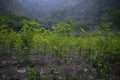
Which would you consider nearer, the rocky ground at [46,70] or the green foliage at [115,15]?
the rocky ground at [46,70]

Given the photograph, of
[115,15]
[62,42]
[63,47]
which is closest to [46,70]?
[62,42]

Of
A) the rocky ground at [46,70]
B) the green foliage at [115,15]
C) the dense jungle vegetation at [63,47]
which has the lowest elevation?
the rocky ground at [46,70]

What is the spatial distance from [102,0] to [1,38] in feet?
435

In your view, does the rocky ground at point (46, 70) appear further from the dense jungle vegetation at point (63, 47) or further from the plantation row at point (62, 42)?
the plantation row at point (62, 42)

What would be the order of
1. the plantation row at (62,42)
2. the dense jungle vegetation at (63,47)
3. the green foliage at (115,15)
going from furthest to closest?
1. the green foliage at (115,15)
2. the plantation row at (62,42)
3. the dense jungle vegetation at (63,47)

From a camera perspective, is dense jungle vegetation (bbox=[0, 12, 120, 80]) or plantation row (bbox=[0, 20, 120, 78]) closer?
dense jungle vegetation (bbox=[0, 12, 120, 80])

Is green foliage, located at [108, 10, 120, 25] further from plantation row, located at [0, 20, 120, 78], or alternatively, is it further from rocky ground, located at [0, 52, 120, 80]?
rocky ground, located at [0, 52, 120, 80]

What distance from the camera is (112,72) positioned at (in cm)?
1639

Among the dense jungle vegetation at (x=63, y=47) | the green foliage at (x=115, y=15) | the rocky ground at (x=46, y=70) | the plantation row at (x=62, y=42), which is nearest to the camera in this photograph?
the rocky ground at (x=46, y=70)

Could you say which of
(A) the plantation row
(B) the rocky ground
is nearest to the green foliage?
(A) the plantation row

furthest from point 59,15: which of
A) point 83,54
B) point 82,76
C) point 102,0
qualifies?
point 82,76

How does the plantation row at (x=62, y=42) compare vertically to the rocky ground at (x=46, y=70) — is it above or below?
above

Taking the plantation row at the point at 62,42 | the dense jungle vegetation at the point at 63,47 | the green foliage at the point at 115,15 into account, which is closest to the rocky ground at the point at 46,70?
the dense jungle vegetation at the point at 63,47

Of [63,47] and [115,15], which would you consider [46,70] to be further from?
[115,15]
